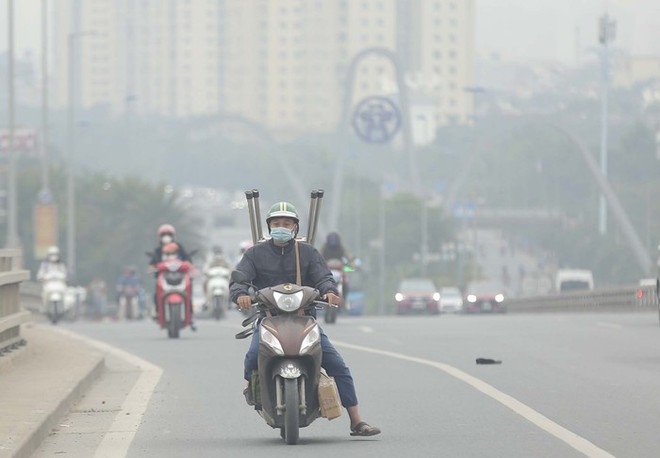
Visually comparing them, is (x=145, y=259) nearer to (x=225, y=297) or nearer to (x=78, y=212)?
(x=78, y=212)

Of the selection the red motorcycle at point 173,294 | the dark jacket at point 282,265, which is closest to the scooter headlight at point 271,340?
the dark jacket at point 282,265

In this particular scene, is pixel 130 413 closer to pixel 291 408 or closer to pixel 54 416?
pixel 54 416

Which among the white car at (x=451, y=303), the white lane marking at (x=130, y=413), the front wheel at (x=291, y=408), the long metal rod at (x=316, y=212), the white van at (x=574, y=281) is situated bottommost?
the white car at (x=451, y=303)

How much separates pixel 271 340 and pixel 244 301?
324mm

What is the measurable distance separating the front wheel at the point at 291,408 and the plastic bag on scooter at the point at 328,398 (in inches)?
7.2

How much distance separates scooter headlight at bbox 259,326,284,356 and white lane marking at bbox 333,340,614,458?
1.92 meters

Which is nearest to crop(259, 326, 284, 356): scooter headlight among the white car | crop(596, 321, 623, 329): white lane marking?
crop(596, 321, 623, 329): white lane marking

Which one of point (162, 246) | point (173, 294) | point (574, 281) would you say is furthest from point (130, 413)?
point (574, 281)

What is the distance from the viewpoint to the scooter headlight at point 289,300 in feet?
42.9

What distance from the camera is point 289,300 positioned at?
1311cm

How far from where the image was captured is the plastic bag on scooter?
13133 mm

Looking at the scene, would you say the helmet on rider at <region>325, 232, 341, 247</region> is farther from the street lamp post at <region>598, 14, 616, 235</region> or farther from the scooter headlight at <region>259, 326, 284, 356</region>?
the street lamp post at <region>598, 14, 616, 235</region>

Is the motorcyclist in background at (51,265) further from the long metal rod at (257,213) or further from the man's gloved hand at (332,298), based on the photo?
the man's gloved hand at (332,298)

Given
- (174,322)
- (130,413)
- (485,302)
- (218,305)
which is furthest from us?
(485,302)
